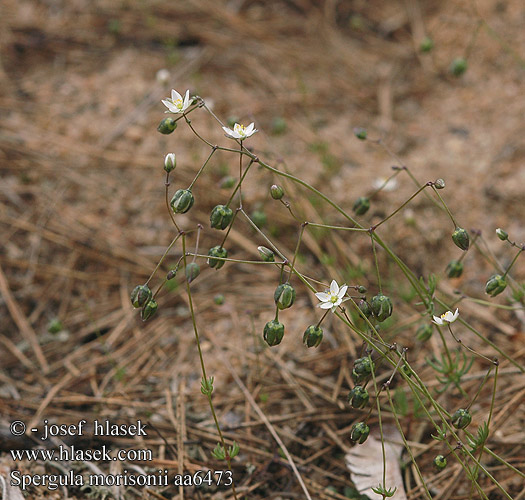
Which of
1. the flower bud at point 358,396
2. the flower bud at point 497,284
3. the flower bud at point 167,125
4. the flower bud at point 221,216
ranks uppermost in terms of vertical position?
the flower bud at point 167,125

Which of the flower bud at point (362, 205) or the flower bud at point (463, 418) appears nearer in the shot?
the flower bud at point (463, 418)

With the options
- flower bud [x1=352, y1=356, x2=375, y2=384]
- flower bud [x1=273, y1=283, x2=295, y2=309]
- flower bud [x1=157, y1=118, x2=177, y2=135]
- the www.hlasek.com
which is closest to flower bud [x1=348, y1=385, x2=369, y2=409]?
flower bud [x1=352, y1=356, x2=375, y2=384]

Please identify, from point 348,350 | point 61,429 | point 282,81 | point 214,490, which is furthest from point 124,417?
point 282,81

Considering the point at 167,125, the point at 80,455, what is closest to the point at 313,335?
the point at 167,125

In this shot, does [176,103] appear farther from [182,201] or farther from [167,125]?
[182,201]

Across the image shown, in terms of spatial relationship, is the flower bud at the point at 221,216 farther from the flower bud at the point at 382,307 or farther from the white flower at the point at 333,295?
the flower bud at the point at 382,307

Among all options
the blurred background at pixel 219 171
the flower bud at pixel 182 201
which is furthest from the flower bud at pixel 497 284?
the flower bud at pixel 182 201
